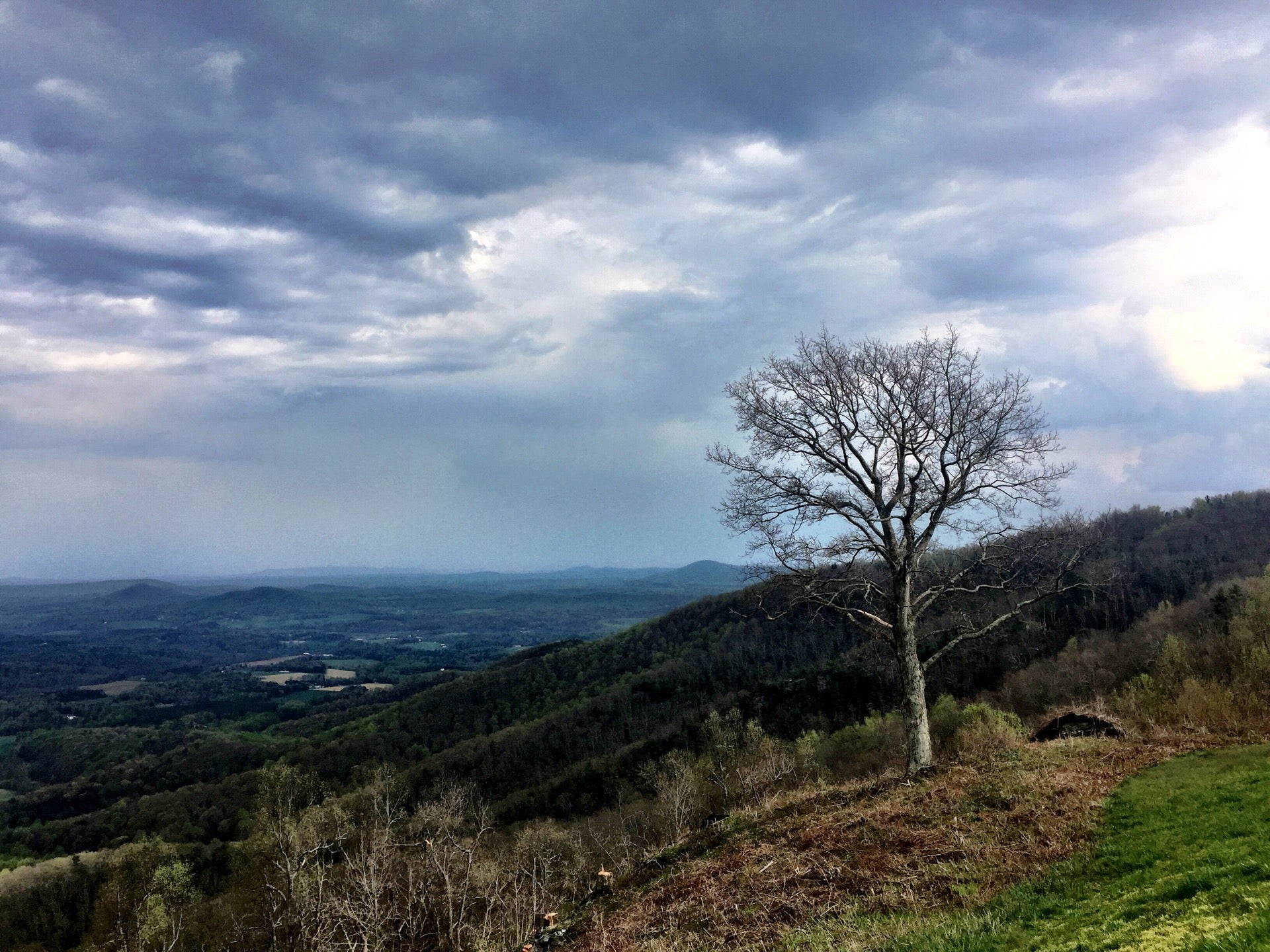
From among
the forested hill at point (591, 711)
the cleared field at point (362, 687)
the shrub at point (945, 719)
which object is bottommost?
the cleared field at point (362, 687)

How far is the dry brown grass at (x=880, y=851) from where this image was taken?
28.2 feet

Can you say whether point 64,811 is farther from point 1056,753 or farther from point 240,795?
point 1056,753

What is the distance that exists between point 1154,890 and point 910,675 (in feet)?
28.1

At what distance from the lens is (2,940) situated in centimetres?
5550

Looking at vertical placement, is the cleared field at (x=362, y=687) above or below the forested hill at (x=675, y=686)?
below

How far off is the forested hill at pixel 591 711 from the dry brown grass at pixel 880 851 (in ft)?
204

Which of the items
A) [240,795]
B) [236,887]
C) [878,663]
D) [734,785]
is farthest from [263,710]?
[878,663]

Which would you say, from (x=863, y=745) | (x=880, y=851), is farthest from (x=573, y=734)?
(x=880, y=851)

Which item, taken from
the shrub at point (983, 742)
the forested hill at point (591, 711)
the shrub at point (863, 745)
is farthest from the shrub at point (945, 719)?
the shrub at point (983, 742)

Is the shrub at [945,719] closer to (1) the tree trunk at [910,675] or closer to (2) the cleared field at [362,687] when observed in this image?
(1) the tree trunk at [910,675]

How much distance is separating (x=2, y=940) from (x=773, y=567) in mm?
78218

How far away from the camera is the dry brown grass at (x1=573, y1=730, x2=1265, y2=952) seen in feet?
28.2

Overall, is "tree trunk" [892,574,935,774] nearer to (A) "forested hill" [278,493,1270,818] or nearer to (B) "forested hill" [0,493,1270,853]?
(A) "forested hill" [278,493,1270,818]

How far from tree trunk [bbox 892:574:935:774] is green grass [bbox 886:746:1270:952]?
15.9 ft
